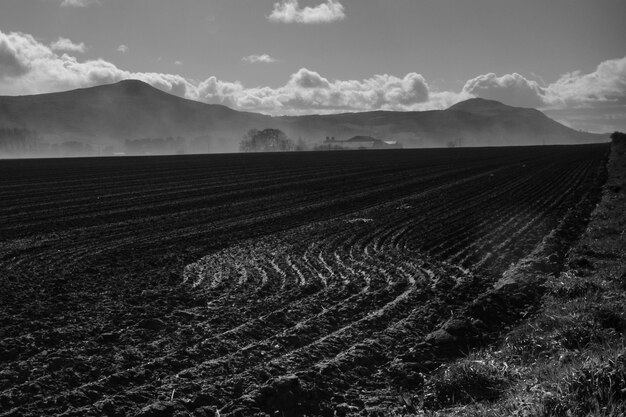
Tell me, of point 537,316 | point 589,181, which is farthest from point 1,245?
point 589,181

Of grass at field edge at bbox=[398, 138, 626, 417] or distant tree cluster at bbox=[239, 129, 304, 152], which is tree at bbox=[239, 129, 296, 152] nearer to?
distant tree cluster at bbox=[239, 129, 304, 152]

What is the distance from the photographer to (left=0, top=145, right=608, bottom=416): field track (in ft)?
18.8

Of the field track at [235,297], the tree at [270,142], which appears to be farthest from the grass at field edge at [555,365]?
the tree at [270,142]

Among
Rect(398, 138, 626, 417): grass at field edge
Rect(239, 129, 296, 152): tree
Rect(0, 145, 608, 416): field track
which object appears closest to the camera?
Rect(398, 138, 626, 417): grass at field edge

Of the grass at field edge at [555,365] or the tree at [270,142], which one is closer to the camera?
the grass at field edge at [555,365]

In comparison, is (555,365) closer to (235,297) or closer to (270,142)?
(235,297)

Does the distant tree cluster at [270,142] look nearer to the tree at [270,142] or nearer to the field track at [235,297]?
the tree at [270,142]

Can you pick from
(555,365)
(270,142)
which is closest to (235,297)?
(555,365)

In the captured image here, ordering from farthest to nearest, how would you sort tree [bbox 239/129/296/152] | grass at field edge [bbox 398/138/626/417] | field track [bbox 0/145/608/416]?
tree [bbox 239/129/296/152]
field track [bbox 0/145/608/416]
grass at field edge [bbox 398/138/626/417]

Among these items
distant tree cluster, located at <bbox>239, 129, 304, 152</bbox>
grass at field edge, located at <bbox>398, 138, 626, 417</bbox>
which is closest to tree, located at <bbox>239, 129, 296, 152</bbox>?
distant tree cluster, located at <bbox>239, 129, 304, 152</bbox>

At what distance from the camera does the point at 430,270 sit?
1072cm

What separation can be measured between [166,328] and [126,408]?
221 cm

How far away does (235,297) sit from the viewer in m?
8.96

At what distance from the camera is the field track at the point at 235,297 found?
572 cm
